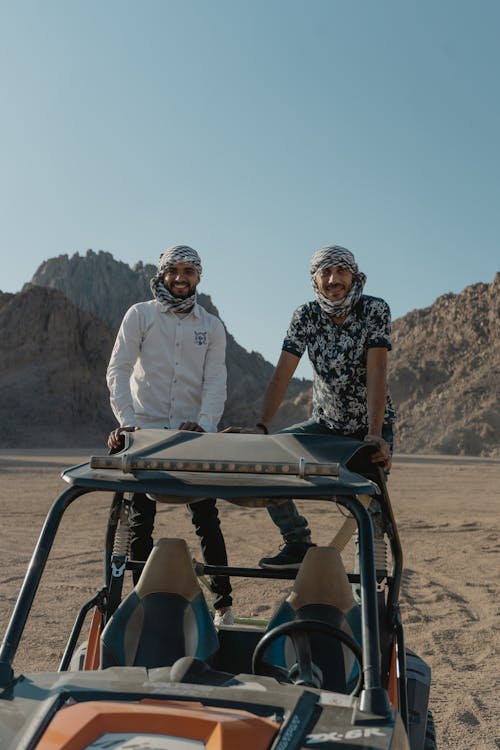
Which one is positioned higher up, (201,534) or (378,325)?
(378,325)

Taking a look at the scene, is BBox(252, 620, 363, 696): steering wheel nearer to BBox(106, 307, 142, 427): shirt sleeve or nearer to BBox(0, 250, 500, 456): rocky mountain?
BBox(106, 307, 142, 427): shirt sleeve

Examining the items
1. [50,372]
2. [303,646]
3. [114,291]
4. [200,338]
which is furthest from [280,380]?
[114,291]

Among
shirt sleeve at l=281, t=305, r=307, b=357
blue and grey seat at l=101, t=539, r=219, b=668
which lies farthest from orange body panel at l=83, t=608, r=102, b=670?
shirt sleeve at l=281, t=305, r=307, b=357

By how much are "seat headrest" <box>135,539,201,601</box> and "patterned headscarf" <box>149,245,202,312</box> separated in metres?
1.69

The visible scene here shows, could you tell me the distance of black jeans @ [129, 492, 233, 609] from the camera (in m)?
4.24

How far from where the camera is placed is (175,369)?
4543 millimetres

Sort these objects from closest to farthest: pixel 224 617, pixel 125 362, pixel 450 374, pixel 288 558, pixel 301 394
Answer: pixel 288 558
pixel 224 617
pixel 125 362
pixel 450 374
pixel 301 394

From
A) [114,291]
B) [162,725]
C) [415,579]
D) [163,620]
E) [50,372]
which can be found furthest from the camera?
[114,291]

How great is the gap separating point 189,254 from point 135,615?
1955mm

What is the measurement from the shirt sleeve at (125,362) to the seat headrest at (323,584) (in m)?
1.74

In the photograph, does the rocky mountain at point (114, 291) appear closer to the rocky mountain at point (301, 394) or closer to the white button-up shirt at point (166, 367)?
the rocky mountain at point (301, 394)

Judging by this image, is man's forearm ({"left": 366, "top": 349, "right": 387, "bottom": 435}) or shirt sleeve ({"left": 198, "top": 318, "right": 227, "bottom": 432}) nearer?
man's forearm ({"left": 366, "top": 349, "right": 387, "bottom": 435})

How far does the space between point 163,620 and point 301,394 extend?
59.7 metres

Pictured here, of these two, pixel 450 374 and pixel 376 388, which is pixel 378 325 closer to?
pixel 376 388
